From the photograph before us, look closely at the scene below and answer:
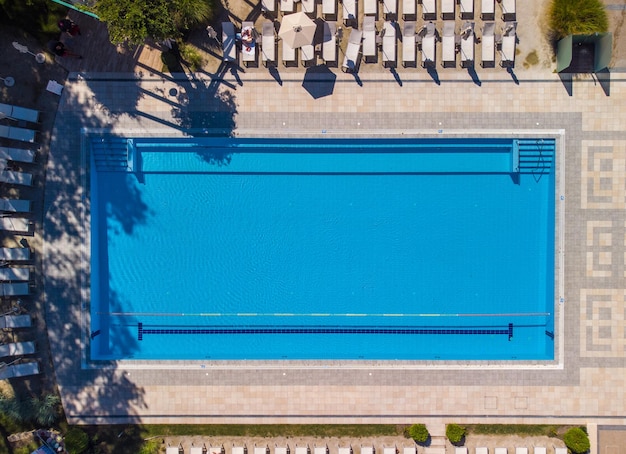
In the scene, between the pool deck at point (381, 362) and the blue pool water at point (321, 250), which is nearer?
the pool deck at point (381, 362)

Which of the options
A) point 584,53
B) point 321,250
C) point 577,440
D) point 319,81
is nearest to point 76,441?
point 321,250

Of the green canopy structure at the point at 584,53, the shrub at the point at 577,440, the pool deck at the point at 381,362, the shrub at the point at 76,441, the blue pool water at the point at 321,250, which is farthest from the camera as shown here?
the blue pool water at the point at 321,250

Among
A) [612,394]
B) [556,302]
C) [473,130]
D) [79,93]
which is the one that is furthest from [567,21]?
[79,93]

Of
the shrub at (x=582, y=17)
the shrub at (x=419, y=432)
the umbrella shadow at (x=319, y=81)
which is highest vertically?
the shrub at (x=582, y=17)

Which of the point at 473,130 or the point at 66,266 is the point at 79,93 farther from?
the point at 473,130

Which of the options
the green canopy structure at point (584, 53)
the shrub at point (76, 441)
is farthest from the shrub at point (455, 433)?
the green canopy structure at point (584, 53)

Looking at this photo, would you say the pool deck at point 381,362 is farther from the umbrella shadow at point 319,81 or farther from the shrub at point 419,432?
the shrub at point 419,432

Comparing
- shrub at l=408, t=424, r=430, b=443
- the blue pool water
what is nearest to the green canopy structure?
the blue pool water
